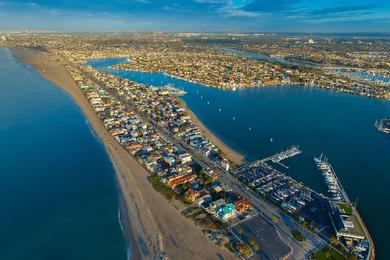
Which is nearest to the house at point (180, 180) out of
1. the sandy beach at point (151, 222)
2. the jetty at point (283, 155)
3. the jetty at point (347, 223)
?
the sandy beach at point (151, 222)

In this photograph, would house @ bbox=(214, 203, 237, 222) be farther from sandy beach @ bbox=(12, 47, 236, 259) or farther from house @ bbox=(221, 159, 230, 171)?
house @ bbox=(221, 159, 230, 171)

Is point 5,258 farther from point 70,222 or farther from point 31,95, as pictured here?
point 31,95

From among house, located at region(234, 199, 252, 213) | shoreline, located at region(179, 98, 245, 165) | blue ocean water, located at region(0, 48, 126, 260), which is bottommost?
blue ocean water, located at region(0, 48, 126, 260)

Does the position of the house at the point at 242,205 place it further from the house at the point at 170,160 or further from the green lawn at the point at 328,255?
the house at the point at 170,160

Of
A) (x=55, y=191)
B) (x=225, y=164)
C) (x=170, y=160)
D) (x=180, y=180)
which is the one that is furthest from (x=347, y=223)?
(x=55, y=191)

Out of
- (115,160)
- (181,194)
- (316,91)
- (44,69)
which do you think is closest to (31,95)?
(44,69)

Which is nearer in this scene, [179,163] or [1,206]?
[1,206]

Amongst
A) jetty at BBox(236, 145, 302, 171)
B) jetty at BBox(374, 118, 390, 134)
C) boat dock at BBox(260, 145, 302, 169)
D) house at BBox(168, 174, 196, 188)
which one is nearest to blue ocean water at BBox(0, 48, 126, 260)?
house at BBox(168, 174, 196, 188)
